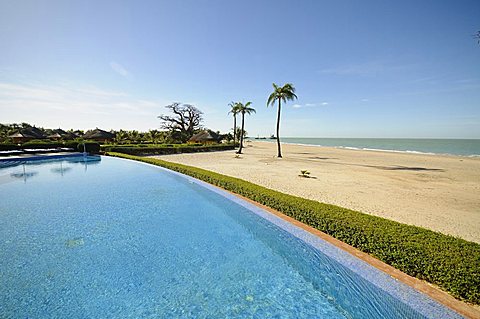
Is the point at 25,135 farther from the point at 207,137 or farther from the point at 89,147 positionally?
the point at 207,137

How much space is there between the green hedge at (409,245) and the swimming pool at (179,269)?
496mm

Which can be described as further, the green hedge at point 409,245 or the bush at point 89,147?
the bush at point 89,147

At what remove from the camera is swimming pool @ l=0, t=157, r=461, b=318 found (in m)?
3.43

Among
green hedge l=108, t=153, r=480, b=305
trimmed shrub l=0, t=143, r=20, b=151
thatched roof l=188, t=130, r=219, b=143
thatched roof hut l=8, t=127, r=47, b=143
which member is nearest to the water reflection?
trimmed shrub l=0, t=143, r=20, b=151

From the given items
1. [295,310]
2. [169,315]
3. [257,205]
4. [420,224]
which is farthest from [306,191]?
[169,315]

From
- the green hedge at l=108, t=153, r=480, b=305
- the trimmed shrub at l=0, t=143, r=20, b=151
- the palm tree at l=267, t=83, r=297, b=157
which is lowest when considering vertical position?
the green hedge at l=108, t=153, r=480, b=305

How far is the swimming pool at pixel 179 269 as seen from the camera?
135 inches

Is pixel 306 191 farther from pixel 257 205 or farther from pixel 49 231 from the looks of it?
pixel 49 231

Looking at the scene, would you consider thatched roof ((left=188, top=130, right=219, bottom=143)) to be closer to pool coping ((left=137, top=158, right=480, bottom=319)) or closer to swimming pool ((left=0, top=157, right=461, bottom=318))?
swimming pool ((left=0, top=157, right=461, bottom=318))

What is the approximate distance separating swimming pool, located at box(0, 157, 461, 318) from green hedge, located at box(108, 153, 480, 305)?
0.50 m

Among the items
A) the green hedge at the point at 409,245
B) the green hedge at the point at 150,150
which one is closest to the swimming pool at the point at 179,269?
the green hedge at the point at 409,245

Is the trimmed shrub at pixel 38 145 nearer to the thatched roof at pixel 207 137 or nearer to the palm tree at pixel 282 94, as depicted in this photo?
the thatched roof at pixel 207 137

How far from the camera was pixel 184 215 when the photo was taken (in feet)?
24.6

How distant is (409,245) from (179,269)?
14.8 feet
